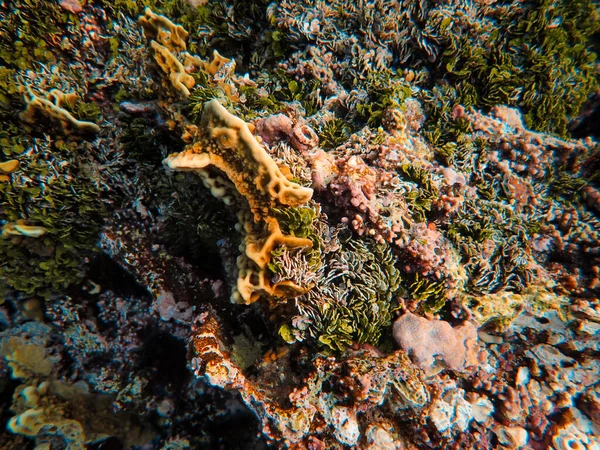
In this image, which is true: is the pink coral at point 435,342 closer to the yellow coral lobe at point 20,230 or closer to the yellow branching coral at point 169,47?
the yellow branching coral at point 169,47

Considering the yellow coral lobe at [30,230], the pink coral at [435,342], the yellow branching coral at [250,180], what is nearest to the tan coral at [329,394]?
the pink coral at [435,342]

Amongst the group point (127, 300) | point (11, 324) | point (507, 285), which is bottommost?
point (11, 324)

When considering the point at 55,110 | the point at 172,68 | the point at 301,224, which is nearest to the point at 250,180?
the point at 301,224

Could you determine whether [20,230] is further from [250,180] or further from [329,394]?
[329,394]

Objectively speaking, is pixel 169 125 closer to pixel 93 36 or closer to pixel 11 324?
pixel 93 36

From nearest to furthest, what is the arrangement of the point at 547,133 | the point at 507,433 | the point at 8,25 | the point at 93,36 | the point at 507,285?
the point at 507,433 < the point at 507,285 < the point at 8,25 < the point at 93,36 < the point at 547,133

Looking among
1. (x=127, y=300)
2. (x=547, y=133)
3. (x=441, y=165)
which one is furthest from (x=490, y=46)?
(x=127, y=300)
